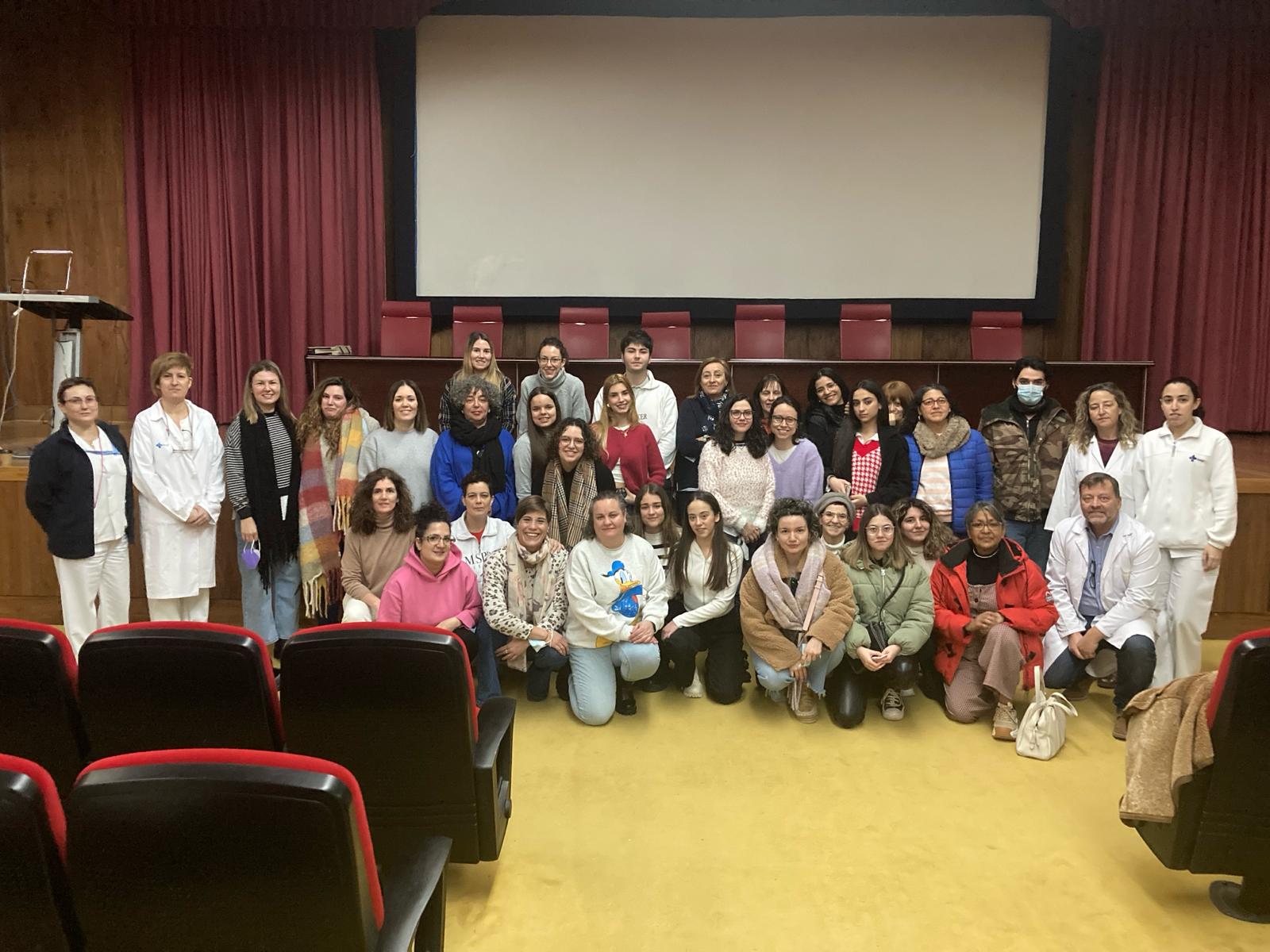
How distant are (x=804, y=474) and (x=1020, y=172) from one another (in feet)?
13.0

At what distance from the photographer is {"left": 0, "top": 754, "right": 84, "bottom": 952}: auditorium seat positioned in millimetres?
1014

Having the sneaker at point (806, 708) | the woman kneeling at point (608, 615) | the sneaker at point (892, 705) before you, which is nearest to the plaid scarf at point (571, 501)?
the woman kneeling at point (608, 615)

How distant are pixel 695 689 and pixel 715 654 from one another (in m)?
0.18

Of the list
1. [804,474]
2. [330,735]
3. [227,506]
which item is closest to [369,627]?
[330,735]

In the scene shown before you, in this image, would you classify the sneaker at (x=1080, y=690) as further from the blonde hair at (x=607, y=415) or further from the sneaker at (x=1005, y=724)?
the blonde hair at (x=607, y=415)

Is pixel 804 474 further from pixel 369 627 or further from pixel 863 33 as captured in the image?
pixel 863 33

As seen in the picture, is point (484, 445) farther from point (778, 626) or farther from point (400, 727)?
point (400, 727)

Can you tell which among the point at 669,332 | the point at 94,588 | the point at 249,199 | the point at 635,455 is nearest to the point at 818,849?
the point at 635,455

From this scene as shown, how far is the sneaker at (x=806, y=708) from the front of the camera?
332 cm

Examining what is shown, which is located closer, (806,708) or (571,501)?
(806,708)

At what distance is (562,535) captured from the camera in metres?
3.60

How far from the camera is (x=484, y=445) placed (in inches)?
146

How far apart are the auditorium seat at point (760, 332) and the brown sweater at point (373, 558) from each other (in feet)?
11.5

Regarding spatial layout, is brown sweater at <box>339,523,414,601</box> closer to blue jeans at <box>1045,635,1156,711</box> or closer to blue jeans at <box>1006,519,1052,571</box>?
blue jeans at <box>1045,635,1156,711</box>
